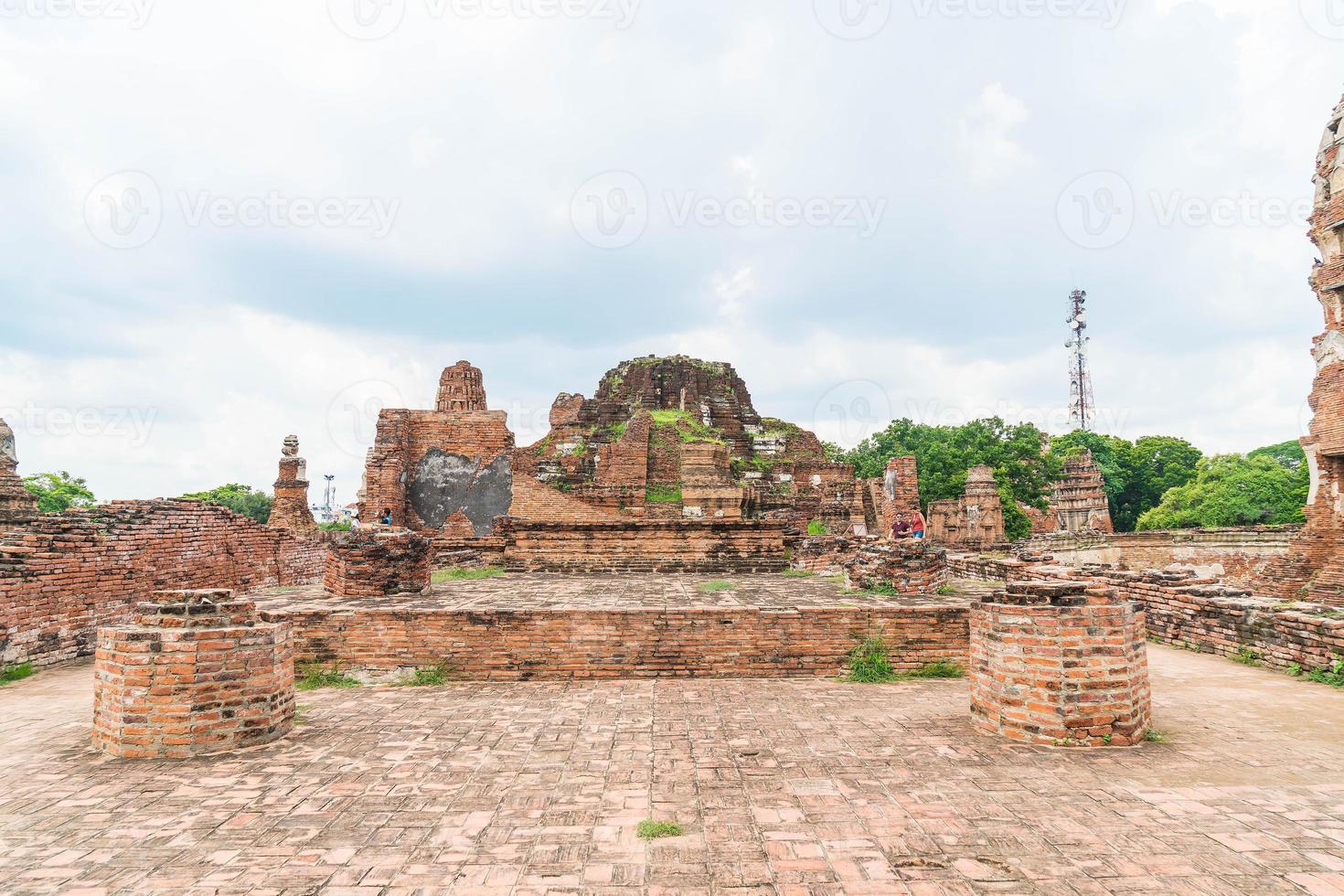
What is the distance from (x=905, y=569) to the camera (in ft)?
27.3

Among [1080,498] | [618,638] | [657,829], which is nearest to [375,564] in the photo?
[618,638]

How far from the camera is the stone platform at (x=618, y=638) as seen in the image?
22.3ft

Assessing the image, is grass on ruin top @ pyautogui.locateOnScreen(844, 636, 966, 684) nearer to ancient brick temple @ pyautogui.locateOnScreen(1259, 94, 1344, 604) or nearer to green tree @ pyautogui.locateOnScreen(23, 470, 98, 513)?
ancient brick temple @ pyautogui.locateOnScreen(1259, 94, 1344, 604)

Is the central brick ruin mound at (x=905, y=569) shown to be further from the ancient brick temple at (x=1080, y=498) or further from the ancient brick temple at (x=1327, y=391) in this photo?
the ancient brick temple at (x=1080, y=498)

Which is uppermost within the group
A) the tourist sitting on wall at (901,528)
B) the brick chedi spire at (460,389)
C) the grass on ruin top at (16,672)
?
the brick chedi spire at (460,389)

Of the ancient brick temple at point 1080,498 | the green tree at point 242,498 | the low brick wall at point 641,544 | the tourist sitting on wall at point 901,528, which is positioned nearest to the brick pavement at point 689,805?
the tourist sitting on wall at point 901,528

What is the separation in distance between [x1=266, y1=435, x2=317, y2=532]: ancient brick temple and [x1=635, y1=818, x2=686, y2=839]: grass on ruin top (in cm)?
2215

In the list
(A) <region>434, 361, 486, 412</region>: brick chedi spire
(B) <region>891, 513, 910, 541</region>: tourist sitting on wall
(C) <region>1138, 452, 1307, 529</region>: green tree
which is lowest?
(B) <region>891, 513, 910, 541</region>: tourist sitting on wall

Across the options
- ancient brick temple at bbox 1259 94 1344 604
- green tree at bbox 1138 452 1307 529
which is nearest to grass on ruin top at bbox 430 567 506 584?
ancient brick temple at bbox 1259 94 1344 604

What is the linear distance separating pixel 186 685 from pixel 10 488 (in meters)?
13.6

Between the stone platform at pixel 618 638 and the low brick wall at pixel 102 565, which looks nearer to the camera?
the stone platform at pixel 618 638

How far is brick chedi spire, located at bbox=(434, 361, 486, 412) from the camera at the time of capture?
20797 millimetres

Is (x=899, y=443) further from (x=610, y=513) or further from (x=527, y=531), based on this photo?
(x=527, y=531)

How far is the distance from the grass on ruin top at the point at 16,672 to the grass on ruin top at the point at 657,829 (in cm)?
762
